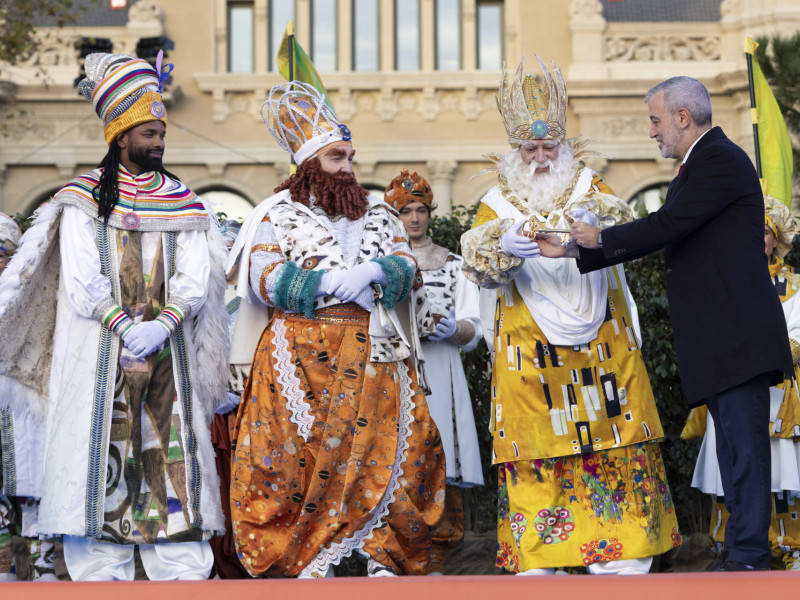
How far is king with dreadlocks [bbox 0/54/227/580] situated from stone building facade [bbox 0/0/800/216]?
14.1 metres

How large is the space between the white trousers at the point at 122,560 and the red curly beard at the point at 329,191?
4.48 ft

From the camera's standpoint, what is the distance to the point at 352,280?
4.09 m

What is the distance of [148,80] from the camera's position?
4.42 meters

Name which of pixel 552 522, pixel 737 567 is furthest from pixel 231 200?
pixel 737 567

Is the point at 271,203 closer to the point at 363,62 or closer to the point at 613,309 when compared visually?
the point at 613,309

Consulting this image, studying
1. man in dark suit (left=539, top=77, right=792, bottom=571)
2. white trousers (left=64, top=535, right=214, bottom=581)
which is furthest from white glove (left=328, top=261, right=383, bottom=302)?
white trousers (left=64, top=535, right=214, bottom=581)

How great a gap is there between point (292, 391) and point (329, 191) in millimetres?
785

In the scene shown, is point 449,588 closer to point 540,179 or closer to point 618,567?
point 618,567

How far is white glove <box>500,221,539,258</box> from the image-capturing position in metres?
4.18

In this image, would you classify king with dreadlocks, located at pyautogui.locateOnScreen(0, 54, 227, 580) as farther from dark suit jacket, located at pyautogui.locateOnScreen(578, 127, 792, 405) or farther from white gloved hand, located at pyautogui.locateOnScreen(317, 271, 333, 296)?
dark suit jacket, located at pyautogui.locateOnScreen(578, 127, 792, 405)

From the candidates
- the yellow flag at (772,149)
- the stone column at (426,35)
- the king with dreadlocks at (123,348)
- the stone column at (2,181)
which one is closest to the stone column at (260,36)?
the stone column at (426,35)

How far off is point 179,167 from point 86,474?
15.5 meters

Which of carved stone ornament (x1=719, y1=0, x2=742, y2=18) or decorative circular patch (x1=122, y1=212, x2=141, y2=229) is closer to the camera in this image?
decorative circular patch (x1=122, y1=212, x2=141, y2=229)

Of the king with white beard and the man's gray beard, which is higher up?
the man's gray beard
